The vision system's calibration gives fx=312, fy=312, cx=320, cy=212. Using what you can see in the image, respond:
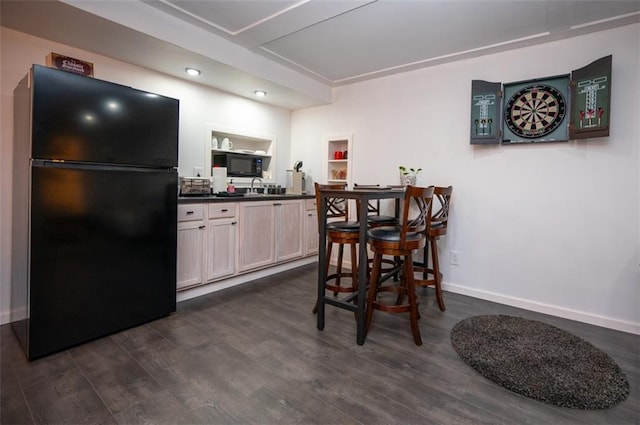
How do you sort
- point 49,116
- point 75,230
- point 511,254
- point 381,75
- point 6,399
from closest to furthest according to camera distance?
point 6,399 → point 49,116 → point 75,230 → point 511,254 → point 381,75

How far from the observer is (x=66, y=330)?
78.4 inches

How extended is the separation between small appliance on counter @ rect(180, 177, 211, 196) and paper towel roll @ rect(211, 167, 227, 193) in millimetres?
243

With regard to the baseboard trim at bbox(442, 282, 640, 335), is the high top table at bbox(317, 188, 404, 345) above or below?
above

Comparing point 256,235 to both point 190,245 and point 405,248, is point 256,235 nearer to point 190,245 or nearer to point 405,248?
point 190,245

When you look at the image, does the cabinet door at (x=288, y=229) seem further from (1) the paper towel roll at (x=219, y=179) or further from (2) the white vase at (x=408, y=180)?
(2) the white vase at (x=408, y=180)

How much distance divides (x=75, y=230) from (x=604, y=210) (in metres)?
3.96

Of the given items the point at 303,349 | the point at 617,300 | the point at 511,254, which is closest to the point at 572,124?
the point at 511,254

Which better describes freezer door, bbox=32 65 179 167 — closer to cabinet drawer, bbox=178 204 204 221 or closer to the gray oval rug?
cabinet drawer, bbox=178 204 204 221

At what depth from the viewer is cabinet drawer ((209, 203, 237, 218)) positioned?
300 cm

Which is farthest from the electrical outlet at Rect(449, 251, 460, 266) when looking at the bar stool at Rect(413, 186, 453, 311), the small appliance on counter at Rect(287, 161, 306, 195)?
the small appliance on counter at Rect(287, 161, 306, 195)

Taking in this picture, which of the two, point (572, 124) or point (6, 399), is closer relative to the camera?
point (6, 399)

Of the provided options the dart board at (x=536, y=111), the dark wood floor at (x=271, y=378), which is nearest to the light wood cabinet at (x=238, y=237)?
the dark wood floor at (x=271, y=378)

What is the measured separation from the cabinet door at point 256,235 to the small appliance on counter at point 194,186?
41 cm

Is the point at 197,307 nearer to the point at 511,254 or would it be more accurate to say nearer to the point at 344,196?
the point at 344,196
